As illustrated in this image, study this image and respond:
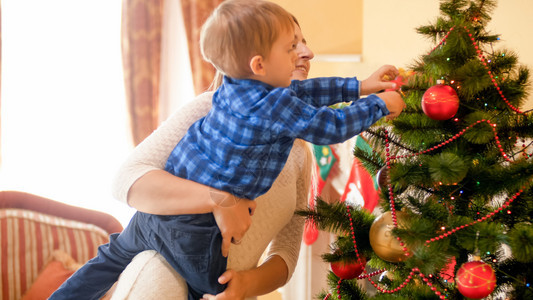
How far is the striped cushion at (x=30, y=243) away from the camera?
94.9 inches

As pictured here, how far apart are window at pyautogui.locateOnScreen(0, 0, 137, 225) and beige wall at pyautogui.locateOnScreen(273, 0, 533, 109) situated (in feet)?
4.37

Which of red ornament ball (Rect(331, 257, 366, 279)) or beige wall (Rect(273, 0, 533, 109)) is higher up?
beige wall (Rect(273, 0, 533, 109))

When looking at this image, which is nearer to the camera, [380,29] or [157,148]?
[157,148]

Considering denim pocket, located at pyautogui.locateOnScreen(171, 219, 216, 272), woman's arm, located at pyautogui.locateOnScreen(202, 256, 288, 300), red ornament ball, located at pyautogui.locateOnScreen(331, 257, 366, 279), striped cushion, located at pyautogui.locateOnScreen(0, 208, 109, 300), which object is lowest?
striped cushion, located at pyautogui.locateOnScreen(0, 208, 109, 300)

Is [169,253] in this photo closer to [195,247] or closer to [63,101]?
[195,247]

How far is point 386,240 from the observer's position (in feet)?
3.53

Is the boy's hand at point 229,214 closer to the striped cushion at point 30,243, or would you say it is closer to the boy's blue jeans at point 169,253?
the boy's blue jeans at point 169,253

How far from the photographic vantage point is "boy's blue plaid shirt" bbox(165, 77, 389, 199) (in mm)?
1060

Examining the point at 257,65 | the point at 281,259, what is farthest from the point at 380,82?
the point at 281,259

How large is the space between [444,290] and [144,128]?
257 centimetres

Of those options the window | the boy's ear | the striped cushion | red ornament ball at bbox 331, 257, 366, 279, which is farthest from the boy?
the window

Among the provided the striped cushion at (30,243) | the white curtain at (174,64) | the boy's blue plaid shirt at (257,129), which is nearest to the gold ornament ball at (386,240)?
the boy's blue plaid shirt at (257,129)

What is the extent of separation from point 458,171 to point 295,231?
0.65 metres

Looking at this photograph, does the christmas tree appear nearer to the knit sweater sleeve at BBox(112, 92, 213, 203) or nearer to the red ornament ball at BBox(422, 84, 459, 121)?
the red ornament ball at BBox(422, 84, 459, 121)
